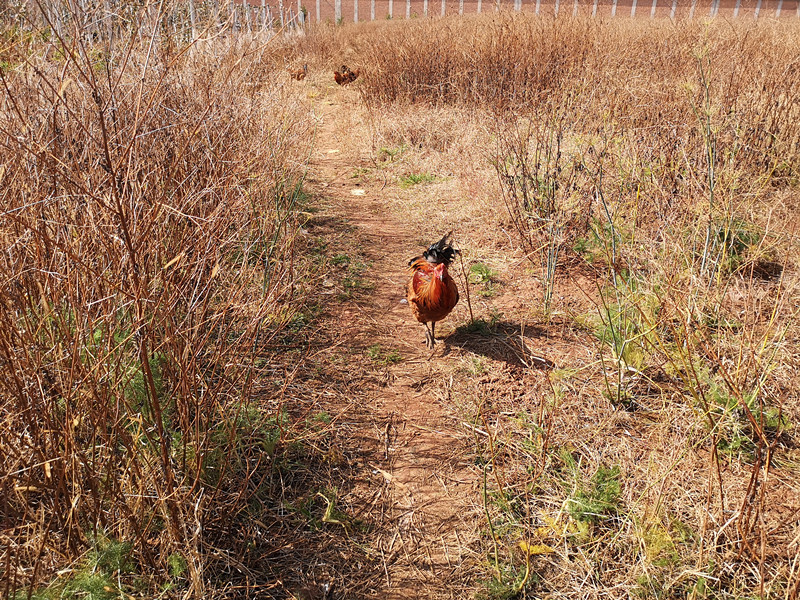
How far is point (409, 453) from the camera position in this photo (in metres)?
2.73

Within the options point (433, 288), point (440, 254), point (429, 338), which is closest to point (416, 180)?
point (440, 254)

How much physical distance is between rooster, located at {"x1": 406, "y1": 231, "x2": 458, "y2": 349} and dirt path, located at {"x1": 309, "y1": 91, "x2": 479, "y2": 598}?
0.93 ft

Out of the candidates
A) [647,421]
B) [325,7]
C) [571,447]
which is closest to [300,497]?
[571,447]

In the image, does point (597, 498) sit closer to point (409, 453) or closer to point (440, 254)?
point (409, 453)

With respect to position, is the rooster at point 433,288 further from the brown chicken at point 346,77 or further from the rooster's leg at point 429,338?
the brown chicken at point 346,77

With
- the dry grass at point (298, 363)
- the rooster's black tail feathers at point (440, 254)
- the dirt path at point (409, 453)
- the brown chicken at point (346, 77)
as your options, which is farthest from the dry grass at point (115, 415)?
the brown chicken at point (346, 77)

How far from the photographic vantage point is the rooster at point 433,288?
3.29 meters

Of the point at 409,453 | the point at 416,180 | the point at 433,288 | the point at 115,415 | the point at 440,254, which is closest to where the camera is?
the point at 115,415

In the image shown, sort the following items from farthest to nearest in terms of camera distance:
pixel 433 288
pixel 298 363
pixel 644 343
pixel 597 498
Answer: pixel 433 288
pixel 298 363
pixel 644 343
pixel 597 498

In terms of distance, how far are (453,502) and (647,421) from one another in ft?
3.38

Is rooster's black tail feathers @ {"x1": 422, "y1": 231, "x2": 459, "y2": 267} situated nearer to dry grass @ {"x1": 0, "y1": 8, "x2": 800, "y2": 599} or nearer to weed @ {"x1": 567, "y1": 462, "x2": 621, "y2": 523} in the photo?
dry grass @ {"x1": 0, "y1": 8, "x2": 800, "y2": 599}

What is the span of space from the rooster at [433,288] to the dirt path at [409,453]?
0.93 ft

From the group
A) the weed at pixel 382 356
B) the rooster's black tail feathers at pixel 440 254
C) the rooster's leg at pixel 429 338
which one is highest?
the rooster's black tail feathers at pixel 440 254

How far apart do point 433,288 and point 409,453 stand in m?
Answer: 1.01
